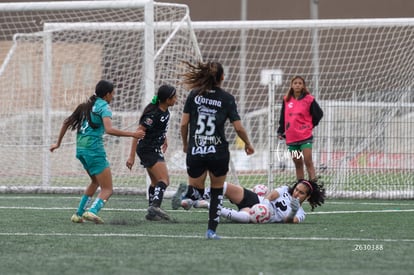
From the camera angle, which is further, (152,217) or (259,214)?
(152,217)

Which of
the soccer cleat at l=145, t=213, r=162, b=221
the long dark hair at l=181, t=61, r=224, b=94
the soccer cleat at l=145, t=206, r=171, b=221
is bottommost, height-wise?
the soccer cleat at l=145, t=213, r=162, b=221

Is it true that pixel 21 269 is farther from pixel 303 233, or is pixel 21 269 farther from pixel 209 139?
pixel 303 233

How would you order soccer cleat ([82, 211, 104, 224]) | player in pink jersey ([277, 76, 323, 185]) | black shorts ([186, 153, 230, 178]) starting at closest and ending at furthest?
black shorts ([186, 153, 230, 178])
soccer cleat ([82, 211, 104, 224])
player in pink jersey ([277, 76, 323, 185])

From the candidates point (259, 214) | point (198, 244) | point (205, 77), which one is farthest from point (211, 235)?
point (259, 214)

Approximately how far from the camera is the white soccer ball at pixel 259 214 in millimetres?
10773

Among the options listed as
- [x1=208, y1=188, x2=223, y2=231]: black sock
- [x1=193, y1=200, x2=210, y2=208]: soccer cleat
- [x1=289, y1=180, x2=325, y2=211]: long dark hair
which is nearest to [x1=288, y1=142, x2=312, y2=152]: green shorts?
[x1=289, y1=180, x2=325, y2=211]: long dark hair

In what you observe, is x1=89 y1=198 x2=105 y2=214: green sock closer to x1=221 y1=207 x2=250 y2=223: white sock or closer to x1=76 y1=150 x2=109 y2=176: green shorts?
x1=76 y1=150 x2=109 y2=176: green shorts

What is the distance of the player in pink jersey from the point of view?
1380 centimetres

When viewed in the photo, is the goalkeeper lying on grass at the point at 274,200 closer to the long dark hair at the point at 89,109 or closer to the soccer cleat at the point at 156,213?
the soccer cleat at the point at 156,213

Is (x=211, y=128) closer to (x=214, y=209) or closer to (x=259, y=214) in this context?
(x=214, y=209)

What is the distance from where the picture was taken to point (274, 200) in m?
11.0

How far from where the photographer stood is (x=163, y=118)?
11.2m

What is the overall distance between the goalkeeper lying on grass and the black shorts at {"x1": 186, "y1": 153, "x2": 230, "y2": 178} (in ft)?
5.94

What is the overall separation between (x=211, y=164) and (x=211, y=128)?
0.33 metres
